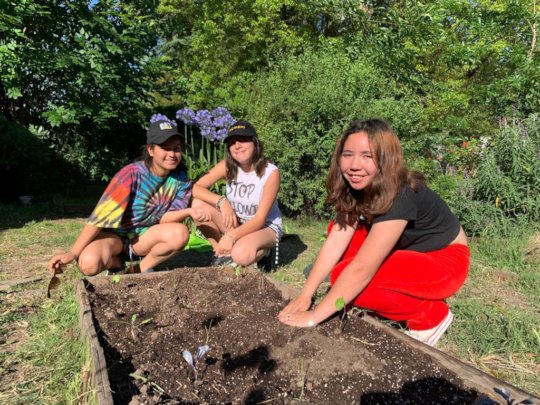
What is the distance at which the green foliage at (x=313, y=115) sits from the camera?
18.4ft

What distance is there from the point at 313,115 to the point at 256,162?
2716mm

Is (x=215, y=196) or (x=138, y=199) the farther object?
(x=215, y=196)

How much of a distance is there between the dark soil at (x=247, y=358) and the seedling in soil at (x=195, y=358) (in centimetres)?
1

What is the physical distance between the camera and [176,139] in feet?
9.07

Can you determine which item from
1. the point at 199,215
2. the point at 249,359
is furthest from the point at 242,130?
the point at 249,359

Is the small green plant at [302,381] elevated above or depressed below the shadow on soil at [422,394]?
above

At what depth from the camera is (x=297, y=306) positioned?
211 centimetres

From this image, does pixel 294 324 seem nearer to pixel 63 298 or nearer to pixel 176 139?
pixel 176 139

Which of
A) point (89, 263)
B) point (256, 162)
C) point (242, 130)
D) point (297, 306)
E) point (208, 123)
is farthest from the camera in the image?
Answer: point (208, 123)

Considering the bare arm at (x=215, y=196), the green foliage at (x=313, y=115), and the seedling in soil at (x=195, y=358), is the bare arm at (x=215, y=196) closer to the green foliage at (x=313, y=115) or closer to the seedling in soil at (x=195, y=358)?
the seedling in soil at (x=195, y=358)

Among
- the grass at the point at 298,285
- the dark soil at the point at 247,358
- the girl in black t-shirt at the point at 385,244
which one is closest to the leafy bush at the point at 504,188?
the grass at the point at 298,285

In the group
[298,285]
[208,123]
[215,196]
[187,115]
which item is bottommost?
[298,285]

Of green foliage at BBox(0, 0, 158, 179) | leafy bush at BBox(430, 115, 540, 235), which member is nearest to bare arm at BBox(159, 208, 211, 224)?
green foliage at BBox(0, 0, 158, 179)

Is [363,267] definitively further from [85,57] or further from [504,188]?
[85,57]
